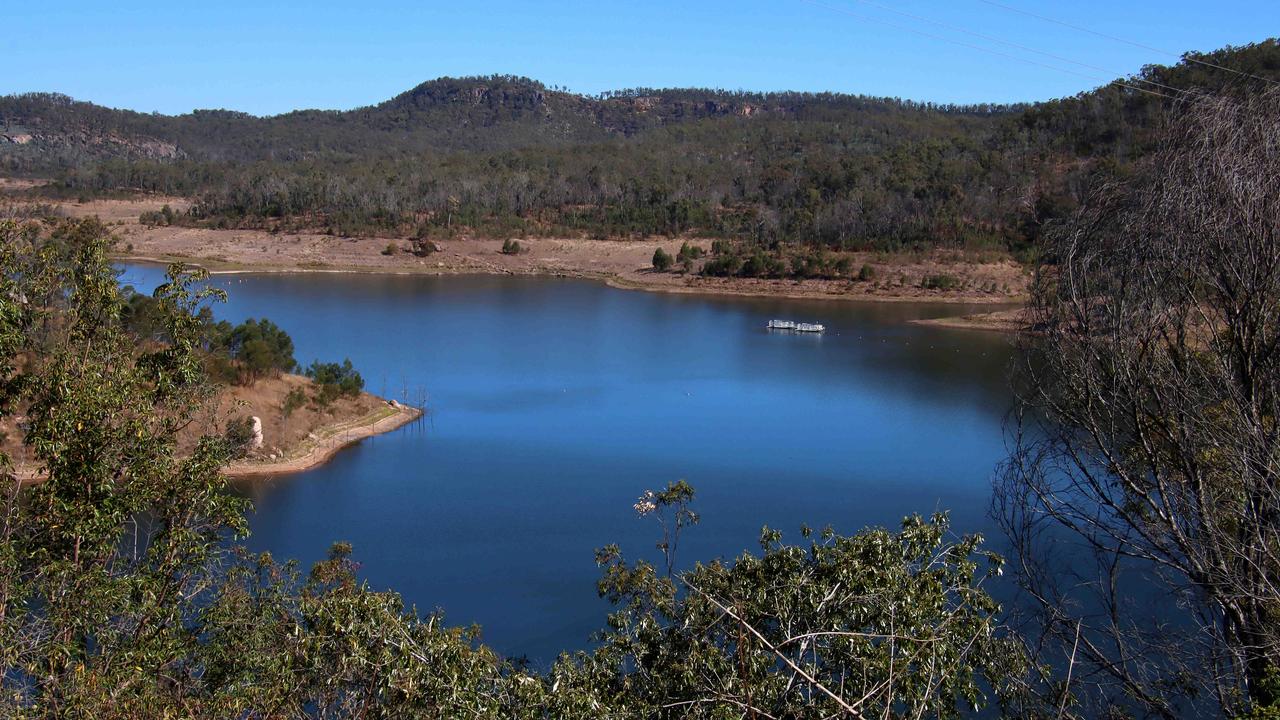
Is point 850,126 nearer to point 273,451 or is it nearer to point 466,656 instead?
point 273,451

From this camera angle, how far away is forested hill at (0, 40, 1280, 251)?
57.6 metres

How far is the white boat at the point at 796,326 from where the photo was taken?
4034 centimetres

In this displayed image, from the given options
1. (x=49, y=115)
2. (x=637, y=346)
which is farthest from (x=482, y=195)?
(x=49, y=115)

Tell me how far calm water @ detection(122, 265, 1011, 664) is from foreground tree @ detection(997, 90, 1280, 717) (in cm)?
759

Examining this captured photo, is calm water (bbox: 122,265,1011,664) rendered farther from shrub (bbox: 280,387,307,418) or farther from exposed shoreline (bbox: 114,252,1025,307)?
exposed shoreline (bbox: 114,252,1025,307)

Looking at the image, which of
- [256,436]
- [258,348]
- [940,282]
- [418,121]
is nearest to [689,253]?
[940,282]

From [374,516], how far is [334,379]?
865cm

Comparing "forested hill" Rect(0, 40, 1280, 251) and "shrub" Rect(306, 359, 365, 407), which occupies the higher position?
"forested hill" Rect(0, 40, 1280, 251)

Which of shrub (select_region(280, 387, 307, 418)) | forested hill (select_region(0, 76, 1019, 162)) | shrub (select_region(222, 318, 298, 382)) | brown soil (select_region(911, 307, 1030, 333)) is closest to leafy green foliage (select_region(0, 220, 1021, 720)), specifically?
shrub (select_region(280, 387, 307, 418))

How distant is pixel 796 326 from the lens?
40750mm

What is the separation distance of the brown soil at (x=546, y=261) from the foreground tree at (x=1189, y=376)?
135 feet

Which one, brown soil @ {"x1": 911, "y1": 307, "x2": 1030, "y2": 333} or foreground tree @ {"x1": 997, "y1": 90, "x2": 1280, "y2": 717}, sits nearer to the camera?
foreground tree @ {"x1": 997, "y1": 90, "x2": 1280, "y2": 717}

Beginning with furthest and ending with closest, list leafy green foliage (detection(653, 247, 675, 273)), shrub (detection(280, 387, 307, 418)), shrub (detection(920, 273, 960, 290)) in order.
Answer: leafy green foliage (detection(653, 247, 675, 273)) → shrub (detection(920, 273, 960, 290)) → shrub (detection(280, 387, 307, 418))

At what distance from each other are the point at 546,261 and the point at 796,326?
25220 millimetres
